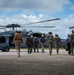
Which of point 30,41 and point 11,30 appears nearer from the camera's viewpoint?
point 30,41

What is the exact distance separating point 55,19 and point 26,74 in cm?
2262

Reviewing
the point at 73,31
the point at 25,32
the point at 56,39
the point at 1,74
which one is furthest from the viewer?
the point at 25,32

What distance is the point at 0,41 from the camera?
4831 centimetres

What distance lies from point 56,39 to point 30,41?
4247 millimetres

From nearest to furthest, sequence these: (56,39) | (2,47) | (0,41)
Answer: (56,39) < (2,47) < (0,41)

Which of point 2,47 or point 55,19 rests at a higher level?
point 55,19

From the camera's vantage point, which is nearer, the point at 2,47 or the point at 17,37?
the point at 17,37

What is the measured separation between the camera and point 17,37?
2338 cm

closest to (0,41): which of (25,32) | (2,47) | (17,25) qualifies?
(2,47)

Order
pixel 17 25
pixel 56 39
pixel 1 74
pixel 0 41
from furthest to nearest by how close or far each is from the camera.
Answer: pixel 17 25 → pixel 0 41 → pixel 56 39 → pixel 1 74

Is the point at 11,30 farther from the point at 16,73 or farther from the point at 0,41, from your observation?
the point at 16,73

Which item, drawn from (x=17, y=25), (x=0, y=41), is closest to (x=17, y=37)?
(x=0, y=41)

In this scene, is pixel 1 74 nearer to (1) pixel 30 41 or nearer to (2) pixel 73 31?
(2) pixel 73 31

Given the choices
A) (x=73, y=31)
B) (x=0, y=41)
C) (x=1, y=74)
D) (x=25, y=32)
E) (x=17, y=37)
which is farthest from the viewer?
(x=25, y=32)
